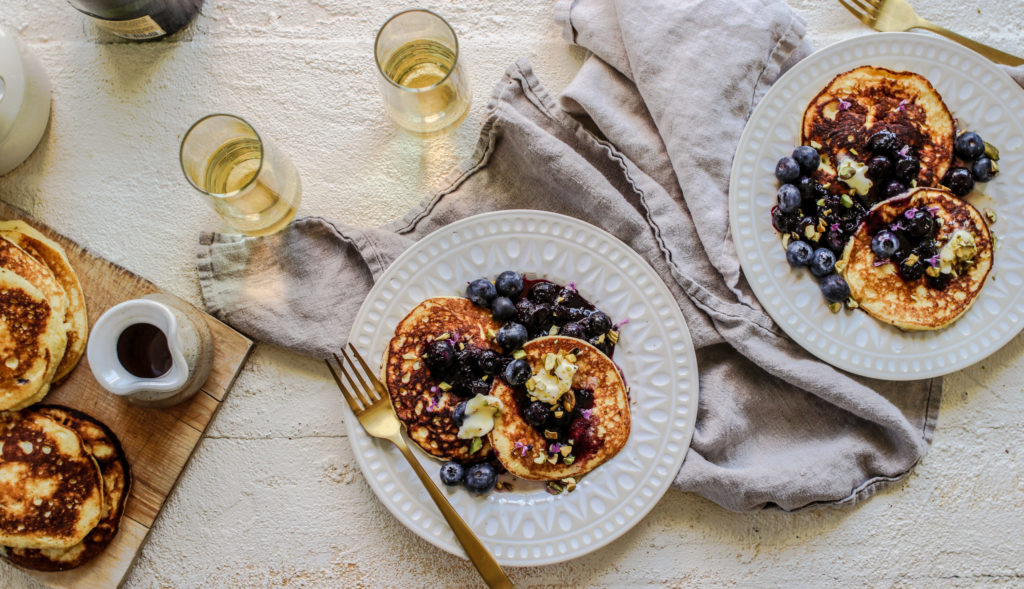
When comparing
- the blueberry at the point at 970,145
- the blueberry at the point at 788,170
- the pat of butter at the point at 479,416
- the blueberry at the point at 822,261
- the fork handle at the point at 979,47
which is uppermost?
the fork handle at the point at 979,47

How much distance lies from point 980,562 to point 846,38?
1360mm

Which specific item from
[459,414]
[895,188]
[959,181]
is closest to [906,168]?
[895,188]

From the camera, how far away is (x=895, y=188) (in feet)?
5.10

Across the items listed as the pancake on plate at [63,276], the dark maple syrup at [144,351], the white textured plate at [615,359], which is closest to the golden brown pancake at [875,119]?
the white textured plate at [615,359]

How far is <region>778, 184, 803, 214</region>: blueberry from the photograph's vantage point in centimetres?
155

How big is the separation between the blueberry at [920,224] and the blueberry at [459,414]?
42.8 inches

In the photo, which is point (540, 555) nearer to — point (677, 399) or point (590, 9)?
point (677, 399)

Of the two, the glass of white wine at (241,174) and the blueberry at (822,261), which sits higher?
the blueberry at (822,261)

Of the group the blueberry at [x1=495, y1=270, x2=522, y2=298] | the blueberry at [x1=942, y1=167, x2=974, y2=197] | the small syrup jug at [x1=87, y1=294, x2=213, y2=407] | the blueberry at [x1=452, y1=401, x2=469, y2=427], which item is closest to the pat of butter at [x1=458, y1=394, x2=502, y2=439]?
the blueberry at [x1=452, y1=401, x2=469, y2=427]

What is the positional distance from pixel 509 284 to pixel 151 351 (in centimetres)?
84

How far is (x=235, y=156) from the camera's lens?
5.40 ft

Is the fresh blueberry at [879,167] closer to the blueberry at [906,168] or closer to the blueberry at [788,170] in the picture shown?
the blueberry at [906,168]

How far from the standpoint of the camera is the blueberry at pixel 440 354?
→ 148 centimetres

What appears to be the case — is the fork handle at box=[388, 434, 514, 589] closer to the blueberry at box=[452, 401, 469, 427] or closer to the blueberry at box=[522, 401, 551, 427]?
the blueberry at box=[452, 401, 469, 427]
